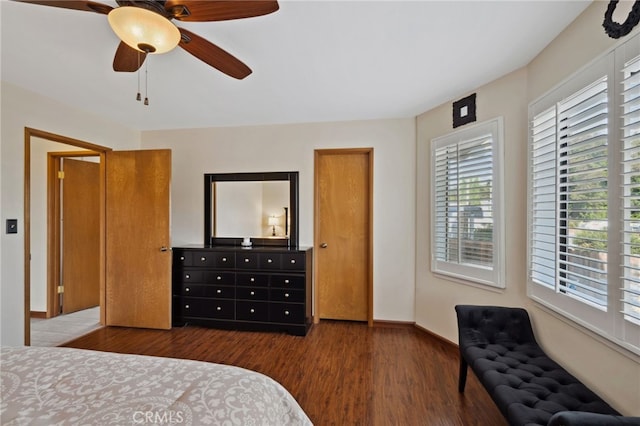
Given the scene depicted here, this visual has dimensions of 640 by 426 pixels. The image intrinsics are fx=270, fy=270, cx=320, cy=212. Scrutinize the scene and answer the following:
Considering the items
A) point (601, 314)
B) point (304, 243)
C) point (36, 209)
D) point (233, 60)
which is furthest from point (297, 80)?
point (36, 209)

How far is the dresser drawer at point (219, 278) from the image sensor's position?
3.16 m

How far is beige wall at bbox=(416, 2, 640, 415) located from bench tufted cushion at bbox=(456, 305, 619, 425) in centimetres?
10

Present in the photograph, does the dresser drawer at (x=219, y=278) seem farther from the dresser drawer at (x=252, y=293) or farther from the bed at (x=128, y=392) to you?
the bed at (x=128, y=392)

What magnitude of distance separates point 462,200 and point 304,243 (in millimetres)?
1867

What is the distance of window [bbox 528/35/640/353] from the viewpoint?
4.16 ft

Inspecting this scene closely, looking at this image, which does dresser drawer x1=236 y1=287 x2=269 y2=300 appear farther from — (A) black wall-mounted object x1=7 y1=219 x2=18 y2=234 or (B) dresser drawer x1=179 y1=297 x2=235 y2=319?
(A) black wall-mounted object x1=7 y1=219 x2=18 y2=234

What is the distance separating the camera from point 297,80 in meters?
2.35

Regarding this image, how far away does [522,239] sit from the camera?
2182 millimetres

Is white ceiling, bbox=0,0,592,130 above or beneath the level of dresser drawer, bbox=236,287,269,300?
above

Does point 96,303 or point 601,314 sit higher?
point 601,314

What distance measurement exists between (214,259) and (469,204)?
2.82 meters

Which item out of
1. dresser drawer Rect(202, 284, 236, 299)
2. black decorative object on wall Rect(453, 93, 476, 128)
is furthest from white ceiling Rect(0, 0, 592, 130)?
dresser drawer Rect(202, 284, 236, 299)

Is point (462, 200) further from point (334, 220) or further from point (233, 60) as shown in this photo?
point (233, 60)
